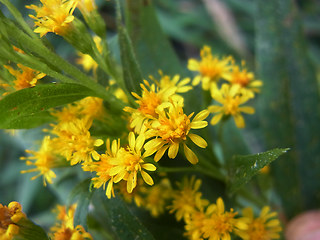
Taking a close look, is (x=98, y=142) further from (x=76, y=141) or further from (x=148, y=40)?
(x=148, y=40)

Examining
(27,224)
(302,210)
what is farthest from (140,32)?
(302,210)

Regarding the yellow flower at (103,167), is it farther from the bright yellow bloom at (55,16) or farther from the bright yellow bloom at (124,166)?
the bright yellow bloom at (55,16)

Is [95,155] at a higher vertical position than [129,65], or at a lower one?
lower

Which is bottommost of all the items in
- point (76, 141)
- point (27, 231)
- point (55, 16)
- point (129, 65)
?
→ point (27, 231)

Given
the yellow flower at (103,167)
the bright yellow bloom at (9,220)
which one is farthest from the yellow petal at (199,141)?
the bright yellow bloom at (9,220)

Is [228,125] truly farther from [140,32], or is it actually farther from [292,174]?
[140,32]

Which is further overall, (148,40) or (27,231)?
(148,40)

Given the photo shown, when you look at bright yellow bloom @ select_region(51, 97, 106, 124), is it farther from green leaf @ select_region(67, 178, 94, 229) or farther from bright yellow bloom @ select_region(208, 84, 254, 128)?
bright yellow bloom @ select_region(208, 84, 254, 128)

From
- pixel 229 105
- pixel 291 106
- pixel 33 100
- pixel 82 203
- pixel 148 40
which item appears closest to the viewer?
pixel 33 100

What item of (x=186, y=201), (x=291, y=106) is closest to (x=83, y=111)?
(x=186, y=201)
